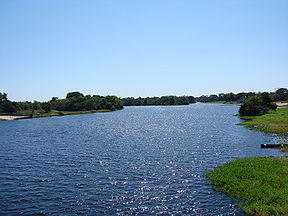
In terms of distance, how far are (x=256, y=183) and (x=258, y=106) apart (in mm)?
97210

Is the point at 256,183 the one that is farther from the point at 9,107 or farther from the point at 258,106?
the point at 9,107

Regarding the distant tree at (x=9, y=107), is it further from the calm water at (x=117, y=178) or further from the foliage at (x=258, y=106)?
the foliage at (x=258, y=106)

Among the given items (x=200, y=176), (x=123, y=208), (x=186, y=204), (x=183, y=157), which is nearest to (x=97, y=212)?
(x=123, y=208)

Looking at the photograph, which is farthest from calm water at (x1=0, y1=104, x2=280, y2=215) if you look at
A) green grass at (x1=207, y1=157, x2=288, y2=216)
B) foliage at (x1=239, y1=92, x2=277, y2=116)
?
foliage at (x1=239, y1=92, x2=277, y2=116)

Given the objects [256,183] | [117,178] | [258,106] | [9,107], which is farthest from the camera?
[9,107]

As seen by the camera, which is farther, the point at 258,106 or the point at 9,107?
the point at 9,107

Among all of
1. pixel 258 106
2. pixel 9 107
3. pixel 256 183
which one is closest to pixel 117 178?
pixel 256 183

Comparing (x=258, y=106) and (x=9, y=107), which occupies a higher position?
(x=9, y=107)

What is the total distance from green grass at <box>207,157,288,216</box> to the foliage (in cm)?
8380

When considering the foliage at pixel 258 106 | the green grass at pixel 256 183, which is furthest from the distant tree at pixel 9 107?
the green grass at pixel 256 183

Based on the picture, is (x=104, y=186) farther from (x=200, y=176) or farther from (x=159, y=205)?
(x=200, y=176)

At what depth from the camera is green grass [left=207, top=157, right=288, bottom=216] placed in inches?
923

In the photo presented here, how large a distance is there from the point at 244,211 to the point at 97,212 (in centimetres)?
1440

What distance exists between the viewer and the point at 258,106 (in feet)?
384
